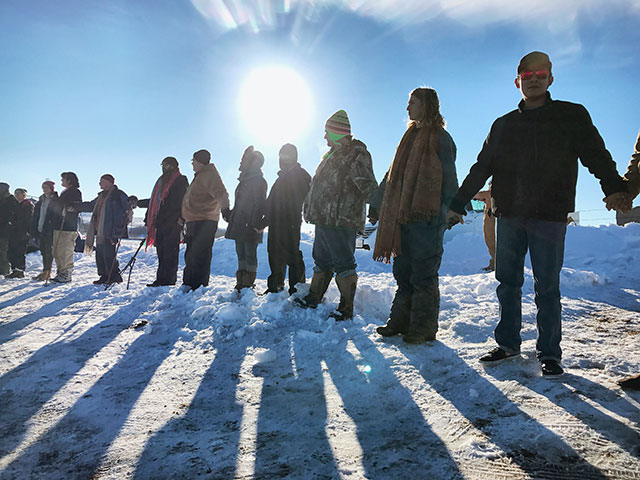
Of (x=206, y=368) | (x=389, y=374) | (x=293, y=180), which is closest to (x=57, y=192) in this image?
(x=293, y=180)

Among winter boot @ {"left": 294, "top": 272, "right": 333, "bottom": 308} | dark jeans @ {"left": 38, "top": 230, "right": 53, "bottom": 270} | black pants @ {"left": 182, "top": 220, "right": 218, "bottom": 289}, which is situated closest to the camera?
winter boot @ {"left": 294, "top": 272, "right": 333, "bottom": 308}

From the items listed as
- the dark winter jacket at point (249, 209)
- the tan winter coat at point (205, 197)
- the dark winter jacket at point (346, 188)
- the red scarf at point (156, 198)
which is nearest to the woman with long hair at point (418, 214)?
the dark winter jacket at point (346, 188)

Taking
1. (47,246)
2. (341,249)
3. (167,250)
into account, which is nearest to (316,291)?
(341,249)

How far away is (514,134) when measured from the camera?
2.51 meters

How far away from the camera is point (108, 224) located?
6.96m

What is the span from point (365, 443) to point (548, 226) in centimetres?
175

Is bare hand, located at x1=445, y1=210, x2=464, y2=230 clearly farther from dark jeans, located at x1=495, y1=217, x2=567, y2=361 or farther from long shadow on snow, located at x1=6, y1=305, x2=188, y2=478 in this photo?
long shadow on snow, located at x1=6, y1=305, x2=188, y2=478

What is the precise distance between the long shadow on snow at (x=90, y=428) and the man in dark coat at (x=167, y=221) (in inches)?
143

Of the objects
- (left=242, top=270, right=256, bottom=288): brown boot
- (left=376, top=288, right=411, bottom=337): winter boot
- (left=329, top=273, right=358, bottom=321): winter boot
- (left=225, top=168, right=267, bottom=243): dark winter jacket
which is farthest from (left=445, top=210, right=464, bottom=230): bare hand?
(left=242, top=270, right=256, bottom=288): brown boot

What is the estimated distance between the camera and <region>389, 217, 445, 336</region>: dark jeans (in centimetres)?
305

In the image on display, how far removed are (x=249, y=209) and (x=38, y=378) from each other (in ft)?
11.7

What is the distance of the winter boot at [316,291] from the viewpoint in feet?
13.5

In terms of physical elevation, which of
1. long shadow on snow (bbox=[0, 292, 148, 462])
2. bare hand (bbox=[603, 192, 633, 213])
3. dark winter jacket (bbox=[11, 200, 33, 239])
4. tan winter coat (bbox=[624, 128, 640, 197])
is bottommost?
long shadow on snow (bbox=[0, 292, 148, 462])

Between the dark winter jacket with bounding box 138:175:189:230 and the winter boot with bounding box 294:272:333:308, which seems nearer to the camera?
the winter boot with bounding box 294:272:333:308
